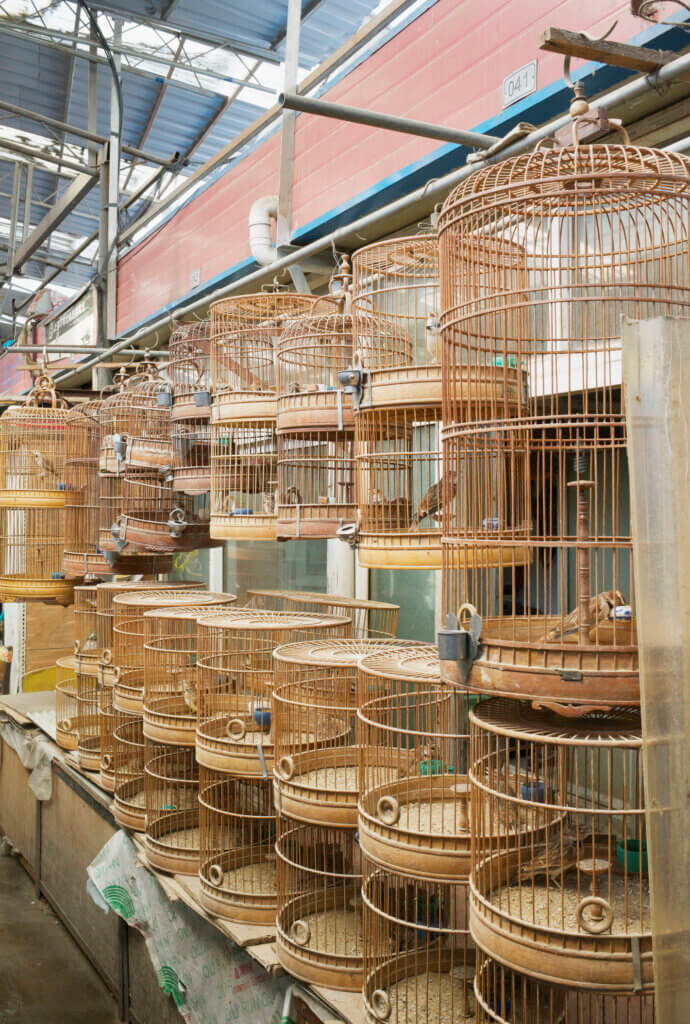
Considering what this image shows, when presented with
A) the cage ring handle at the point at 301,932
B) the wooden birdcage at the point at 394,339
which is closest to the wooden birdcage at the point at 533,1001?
the cage ring handle at the point at 301,932

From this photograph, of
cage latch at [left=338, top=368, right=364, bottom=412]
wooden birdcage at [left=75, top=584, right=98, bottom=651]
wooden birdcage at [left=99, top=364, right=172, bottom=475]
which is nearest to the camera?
cage latch at [left=338, top=368, right=364, bottom=412]

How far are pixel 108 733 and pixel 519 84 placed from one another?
Answer: 4.83m

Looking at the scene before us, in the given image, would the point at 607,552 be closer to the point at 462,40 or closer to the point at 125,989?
the point at 462,40

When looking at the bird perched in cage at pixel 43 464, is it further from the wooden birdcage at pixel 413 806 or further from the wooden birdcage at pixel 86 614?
the wooden birdcage at pixel 413 806

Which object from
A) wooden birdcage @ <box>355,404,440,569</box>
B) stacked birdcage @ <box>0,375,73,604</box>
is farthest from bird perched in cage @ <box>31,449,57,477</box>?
wooden birdcage @ <box>355,404,440,569</box>

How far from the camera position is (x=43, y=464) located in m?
8.16

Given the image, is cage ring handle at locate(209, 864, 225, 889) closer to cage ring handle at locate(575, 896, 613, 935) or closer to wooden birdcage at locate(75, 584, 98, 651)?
cage ring handle at locate(575, 896, 613, 935)

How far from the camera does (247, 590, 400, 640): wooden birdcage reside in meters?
5.66

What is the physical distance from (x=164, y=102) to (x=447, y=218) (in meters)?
10.8

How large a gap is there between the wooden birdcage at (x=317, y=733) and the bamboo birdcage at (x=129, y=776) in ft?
5.67

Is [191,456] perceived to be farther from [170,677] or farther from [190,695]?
[190,695]

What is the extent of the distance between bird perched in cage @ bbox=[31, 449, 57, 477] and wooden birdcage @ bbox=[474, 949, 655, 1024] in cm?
614

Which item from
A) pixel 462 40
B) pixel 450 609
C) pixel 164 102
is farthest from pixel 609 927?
pixel 164 102

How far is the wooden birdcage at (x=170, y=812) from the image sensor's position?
16.1 ft
